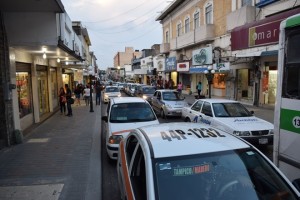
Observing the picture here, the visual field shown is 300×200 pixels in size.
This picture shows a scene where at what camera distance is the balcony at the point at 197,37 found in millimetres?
26078

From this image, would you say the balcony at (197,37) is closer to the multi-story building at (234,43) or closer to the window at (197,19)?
the multi-story building at (234,43)

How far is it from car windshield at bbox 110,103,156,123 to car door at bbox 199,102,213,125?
2202 mm

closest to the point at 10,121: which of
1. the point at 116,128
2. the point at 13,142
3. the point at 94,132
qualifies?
the point at 13,142

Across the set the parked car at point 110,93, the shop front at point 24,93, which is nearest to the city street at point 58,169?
the shop front at point 24,93

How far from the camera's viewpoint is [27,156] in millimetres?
8242

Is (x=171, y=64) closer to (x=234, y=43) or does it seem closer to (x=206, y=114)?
(x=234, y=43)

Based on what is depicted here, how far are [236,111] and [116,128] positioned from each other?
464 centimetres

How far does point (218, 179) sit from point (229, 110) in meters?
7.37

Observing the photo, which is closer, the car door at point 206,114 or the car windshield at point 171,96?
the car door at point 206,114

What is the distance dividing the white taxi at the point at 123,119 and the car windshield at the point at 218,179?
4.45 metres

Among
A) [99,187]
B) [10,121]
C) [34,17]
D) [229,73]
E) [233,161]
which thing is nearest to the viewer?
[233,161]

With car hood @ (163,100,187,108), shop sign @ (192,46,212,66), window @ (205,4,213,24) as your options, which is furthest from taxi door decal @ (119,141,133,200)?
window @ (205,4,213,24)

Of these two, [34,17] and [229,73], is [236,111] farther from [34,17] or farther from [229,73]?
[229,73]

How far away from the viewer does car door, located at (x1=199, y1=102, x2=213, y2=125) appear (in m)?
9.95
